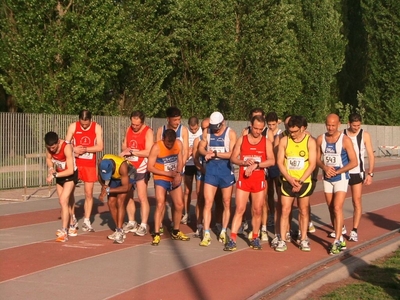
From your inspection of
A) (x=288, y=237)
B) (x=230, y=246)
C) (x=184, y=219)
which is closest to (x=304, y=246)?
(x=288, y=237)

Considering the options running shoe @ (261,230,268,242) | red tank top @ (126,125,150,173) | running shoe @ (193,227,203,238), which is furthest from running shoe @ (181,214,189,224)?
running shoe @ (261,230,268,242)

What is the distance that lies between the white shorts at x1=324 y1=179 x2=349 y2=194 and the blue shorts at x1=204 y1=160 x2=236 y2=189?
151 cm

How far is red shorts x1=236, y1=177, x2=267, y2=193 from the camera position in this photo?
12.8 metres

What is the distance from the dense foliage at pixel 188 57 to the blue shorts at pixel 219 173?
607 inches

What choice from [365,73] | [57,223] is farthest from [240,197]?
[365,73]

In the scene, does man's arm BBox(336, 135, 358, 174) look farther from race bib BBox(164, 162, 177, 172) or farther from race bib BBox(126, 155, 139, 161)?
race bib BBox(126, 155, 139, 161)

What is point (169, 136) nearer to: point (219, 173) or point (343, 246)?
point (219, 173)

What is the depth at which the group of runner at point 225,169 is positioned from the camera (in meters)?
12.7

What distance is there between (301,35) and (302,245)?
37.8 metres

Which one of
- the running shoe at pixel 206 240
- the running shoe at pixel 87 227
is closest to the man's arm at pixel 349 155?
the running shoe at pixel 206 240

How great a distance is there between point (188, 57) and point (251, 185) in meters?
24.2

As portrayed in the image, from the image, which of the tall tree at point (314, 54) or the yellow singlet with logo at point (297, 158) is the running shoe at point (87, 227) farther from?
the tall tree at point (314, 54)

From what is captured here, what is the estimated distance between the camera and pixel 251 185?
12.8 m

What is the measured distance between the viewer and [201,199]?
1472 centimetres
